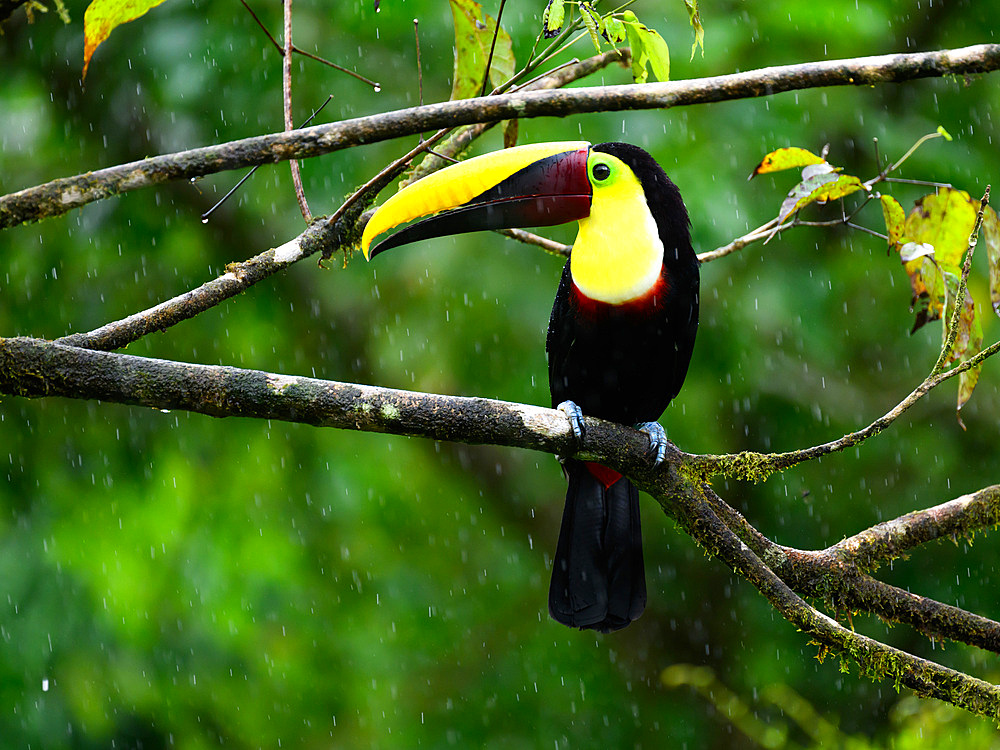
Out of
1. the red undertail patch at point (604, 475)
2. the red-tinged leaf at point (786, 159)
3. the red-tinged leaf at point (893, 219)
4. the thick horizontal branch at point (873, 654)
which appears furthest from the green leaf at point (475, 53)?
the thick horizontal branch at point (873, 654)

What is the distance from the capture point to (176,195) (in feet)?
16.8

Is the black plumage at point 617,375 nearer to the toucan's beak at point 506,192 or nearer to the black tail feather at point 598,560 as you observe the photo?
the black tail feather at point 598,560

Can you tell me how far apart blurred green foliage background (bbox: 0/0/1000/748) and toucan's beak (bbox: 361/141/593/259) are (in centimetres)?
130

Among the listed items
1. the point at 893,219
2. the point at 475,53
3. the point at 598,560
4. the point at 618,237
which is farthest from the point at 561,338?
the point at 893,219

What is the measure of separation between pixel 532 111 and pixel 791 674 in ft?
14.7

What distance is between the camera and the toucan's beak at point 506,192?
283 cm

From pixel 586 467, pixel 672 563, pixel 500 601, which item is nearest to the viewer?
pixel 586 467

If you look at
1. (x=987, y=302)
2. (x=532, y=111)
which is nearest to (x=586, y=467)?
(x=532, y=111)

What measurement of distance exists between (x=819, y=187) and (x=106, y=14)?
67.5 inches

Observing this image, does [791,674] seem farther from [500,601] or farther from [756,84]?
[756,84]

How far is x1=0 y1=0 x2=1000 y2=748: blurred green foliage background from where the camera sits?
15.1 feet

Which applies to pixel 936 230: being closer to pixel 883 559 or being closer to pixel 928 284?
pixel 928 284

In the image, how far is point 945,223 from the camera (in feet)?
8.41

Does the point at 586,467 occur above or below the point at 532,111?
below
